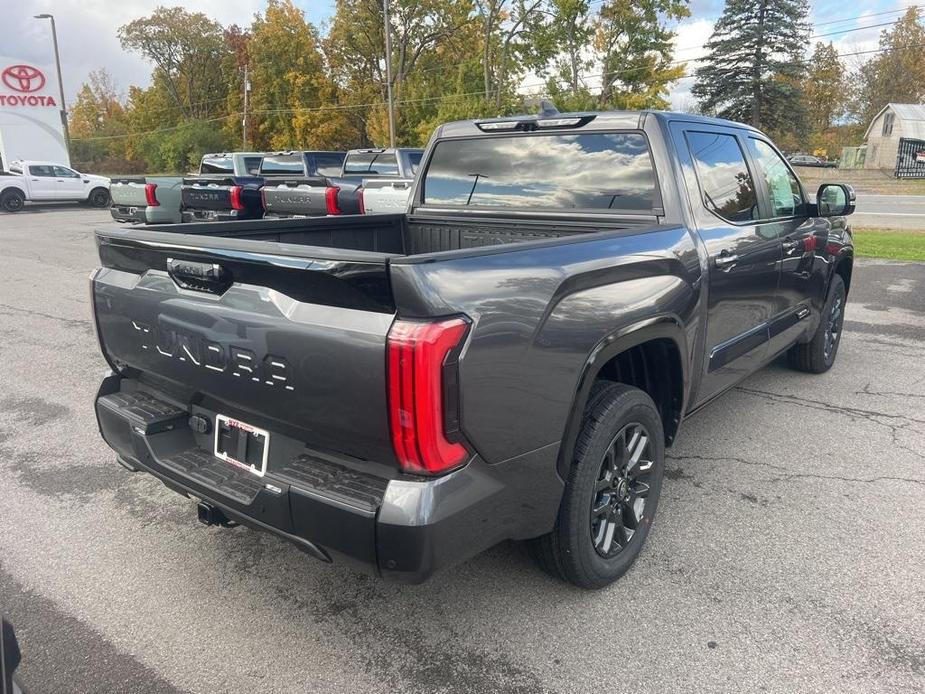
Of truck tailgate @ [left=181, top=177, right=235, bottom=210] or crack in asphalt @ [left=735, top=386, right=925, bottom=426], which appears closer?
crack in asphalt @ [left=735, top=386, right=925, bottom=426]

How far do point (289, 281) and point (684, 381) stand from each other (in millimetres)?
1919

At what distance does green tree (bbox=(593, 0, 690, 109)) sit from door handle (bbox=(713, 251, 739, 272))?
1272 inches

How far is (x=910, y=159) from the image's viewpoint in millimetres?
45531

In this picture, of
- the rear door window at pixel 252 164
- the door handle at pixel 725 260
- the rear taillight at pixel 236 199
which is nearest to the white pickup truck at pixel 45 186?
the rear door window at pixel 252 164

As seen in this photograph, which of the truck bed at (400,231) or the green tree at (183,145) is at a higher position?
the green tree at (183,145)

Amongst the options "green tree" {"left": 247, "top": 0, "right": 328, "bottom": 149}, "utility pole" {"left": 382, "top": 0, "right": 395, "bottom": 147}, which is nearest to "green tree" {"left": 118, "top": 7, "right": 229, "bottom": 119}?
"green tree" {"left": 247, "top": 0, "right": 328, "bottom": 149}

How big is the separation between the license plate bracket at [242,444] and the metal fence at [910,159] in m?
51.1

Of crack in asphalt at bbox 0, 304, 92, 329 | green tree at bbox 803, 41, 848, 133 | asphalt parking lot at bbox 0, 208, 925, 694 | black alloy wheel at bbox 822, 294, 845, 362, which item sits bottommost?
asphalt parking lot at bbox 0, 208, 925, 694

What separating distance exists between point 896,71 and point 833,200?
7122 centimetres

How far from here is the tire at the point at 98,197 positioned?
25.0 m

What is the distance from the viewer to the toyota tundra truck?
1969 millimetres

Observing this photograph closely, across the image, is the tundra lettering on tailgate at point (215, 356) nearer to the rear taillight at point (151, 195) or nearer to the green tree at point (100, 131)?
the rear taillight at point (151, 195)

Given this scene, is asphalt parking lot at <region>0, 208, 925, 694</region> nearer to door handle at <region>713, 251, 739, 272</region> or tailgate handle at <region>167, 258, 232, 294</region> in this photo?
door handle at <region>713, 251, 739, 272</region>

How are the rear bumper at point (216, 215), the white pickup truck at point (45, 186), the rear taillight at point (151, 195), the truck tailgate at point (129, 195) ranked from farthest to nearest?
the white pickup truck at point (45, 186) → the truck tailgate at point (129, 195) → the rear taillight at point (151, 195) → the rear bumper at point (216, 215)
